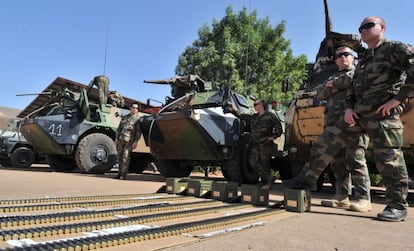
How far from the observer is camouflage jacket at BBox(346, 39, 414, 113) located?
3305 millimetres

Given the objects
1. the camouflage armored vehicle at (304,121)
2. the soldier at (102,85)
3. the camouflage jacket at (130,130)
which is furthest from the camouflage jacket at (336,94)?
the soldier at (102,85)

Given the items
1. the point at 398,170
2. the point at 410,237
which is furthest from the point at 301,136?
the point at 410,237

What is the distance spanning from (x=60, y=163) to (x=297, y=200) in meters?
8.77

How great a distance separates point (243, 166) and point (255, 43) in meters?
13.0

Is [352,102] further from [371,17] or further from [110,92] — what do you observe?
[110,92]

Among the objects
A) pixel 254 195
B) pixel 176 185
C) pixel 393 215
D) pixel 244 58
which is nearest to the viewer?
pixel 393 215

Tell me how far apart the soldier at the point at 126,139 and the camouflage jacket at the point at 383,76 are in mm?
5309

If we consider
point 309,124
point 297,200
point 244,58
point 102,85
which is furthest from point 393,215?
point 244,58

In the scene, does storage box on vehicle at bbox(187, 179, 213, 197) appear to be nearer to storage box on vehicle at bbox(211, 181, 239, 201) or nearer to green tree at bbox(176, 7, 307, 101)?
storage box on vehicle at bbox(211, 181, 239, 201)

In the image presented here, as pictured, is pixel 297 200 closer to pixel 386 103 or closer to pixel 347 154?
pixel 347 154

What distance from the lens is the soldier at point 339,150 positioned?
388 cm

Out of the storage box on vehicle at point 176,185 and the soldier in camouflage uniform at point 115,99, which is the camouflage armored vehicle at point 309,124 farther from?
the soldier in camouflage uniform at point 115,99

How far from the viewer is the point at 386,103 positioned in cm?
337

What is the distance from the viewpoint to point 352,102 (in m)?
3.77
